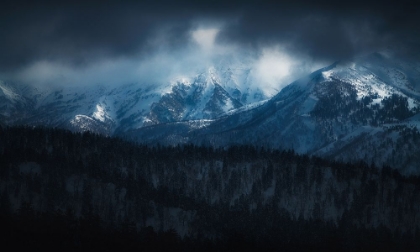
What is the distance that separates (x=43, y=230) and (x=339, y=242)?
85789 mm

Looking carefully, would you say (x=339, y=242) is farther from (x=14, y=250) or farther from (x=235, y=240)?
(x=14, y=250)

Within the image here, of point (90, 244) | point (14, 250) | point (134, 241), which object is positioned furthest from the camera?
point (134, 241)

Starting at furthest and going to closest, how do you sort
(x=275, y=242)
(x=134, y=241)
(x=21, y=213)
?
(x=275, y=242), (x=21, y=213), (x=134, y=241)

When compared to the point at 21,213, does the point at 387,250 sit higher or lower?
lower

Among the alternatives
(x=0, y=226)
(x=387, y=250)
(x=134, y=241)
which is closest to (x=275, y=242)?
(x=387, y=250)

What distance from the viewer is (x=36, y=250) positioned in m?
127

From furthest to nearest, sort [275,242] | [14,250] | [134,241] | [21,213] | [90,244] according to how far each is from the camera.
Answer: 1. [275,242]
2. [21,213]
3. [134,241]
4. [90,244]
5. [14,250]

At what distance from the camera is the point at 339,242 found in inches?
7269

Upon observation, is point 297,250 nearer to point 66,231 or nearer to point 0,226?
point 66,231

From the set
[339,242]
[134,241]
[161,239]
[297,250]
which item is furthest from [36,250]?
[339,242]

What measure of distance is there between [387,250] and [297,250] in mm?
28225

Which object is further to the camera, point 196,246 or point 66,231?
point 196,246

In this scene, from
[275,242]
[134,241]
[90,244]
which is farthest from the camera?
[275,242]

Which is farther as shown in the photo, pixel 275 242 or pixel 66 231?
pixel 275 242
